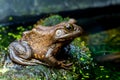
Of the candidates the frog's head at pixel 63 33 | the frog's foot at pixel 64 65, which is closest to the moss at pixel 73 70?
the frog's foot at pixel 64 65

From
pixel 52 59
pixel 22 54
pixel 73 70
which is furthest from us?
pixel 73 70

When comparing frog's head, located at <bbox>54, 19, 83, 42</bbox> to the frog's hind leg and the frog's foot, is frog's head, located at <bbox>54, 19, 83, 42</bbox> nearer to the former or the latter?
the frog's foot

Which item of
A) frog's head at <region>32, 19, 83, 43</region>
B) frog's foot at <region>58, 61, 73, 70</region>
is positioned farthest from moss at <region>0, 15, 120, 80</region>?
frog's head at <region>32, 19, 83, 43</region>

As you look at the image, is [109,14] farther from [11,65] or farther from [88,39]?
[11,65]

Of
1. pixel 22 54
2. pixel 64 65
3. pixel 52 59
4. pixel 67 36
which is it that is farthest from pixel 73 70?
pixel 22 54

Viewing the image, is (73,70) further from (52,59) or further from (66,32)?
(66,32)

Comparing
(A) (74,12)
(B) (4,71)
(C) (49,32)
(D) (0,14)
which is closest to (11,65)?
(B) (4,71)

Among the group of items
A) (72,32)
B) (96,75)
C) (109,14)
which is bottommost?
(96,75)
